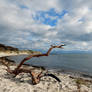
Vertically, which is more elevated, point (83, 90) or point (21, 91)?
point (21, 91)

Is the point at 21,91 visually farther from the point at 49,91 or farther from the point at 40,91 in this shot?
the point at 49,91

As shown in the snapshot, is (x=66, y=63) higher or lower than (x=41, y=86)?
lower

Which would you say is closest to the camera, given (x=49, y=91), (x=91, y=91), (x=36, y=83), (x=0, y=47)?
(x=49, y=91)

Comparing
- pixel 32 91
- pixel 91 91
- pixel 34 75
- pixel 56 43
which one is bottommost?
pixel 91 91

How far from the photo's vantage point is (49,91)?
238 inches

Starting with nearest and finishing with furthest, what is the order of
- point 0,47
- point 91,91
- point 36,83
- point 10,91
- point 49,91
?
point 10,91 < point 49,91 < point 91,91 < point 36,83 < point 0,47

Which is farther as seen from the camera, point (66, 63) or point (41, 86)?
point (66, 63)

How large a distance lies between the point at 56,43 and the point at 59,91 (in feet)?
12.6

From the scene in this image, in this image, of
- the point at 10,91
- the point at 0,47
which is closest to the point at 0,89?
the point at 10,91

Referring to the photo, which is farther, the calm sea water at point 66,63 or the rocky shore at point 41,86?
the calm sea water at point 66,63

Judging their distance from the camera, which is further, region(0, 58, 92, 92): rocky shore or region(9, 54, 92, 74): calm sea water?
region(9, 54, 92, 74): calm sea water

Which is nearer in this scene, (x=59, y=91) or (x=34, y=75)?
(x=59, y=91)

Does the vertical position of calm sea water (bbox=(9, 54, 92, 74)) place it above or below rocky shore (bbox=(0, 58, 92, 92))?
below

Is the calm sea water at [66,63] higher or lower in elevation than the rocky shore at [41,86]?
lower
